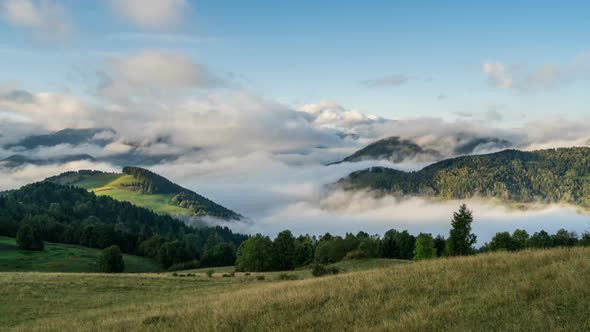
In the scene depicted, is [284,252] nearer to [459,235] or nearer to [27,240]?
[459,235]

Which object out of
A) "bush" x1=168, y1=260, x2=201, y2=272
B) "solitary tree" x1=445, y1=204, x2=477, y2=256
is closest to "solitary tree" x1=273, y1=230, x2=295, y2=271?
"bush" x1=168, y1=260, x2=201, y2=272

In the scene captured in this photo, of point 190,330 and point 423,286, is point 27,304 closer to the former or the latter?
point 190,330

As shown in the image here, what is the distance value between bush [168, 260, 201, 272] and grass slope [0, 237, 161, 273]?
6393 millimetres

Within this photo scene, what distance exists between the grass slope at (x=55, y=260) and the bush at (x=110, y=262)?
5051 millimetres

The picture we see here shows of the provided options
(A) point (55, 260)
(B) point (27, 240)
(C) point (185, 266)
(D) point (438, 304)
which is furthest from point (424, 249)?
→ (B) point (27, 240)

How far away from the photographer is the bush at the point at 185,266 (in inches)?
6380

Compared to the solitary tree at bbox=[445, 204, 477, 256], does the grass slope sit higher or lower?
lower

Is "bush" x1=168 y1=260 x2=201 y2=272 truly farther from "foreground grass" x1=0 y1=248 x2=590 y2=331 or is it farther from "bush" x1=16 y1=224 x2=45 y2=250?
"foreground grass" x1=0 y1=248 x2=590 y2=331

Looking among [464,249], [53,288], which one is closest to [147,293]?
[53,288]

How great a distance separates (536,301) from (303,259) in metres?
142

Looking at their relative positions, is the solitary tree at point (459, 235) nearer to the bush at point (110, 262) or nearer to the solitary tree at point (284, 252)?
the solitary tree at point (284, 252)

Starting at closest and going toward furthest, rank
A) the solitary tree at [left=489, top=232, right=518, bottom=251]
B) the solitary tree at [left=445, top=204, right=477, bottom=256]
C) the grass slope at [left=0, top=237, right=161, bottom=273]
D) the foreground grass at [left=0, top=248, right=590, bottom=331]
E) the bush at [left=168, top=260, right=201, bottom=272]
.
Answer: the foreground grass at [left=0, top=248, right=590, bottom=331], the solitary tree at [left=445, top=204, right=477, bottom=256], the solitary tree at [left=489, top=232, right=518, bottom=251], the grass slope at [left=0, top=237, right=161, bottom=273], the bush at [left=168, top=260, right=201, bottom=272]

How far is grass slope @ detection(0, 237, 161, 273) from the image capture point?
417ft

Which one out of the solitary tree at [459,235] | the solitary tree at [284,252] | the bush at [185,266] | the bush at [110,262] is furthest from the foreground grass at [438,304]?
the bush at [185,266]
